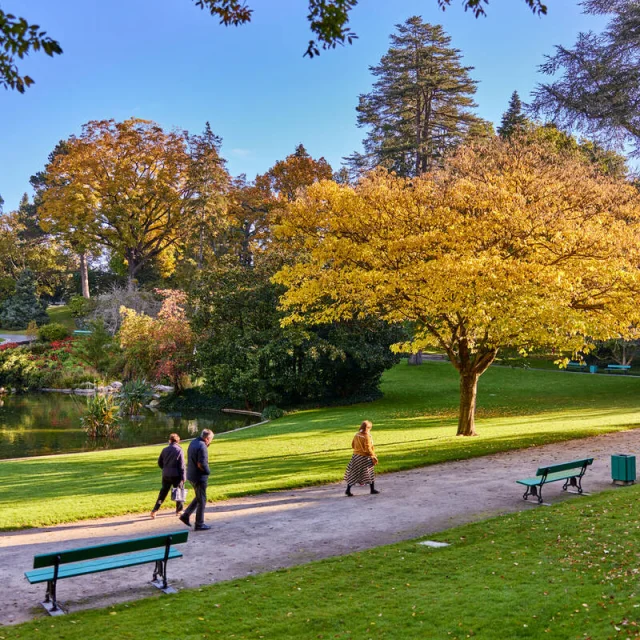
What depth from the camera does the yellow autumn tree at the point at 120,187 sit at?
193ft

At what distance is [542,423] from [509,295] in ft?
31.6

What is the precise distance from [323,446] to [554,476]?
374 inches

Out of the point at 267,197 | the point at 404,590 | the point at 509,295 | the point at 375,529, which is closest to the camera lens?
the point at 404,590

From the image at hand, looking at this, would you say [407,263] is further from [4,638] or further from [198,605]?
[4,638]

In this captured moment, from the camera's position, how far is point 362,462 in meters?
14.7

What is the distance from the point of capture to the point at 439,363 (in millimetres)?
50750

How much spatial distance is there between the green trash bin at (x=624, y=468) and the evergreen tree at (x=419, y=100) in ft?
111

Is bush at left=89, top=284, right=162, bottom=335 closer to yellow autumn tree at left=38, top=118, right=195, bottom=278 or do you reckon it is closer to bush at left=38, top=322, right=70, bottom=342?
bush at left=38, top=322, right=70, bottom=342

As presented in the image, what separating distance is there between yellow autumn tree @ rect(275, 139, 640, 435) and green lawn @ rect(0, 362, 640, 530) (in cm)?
405

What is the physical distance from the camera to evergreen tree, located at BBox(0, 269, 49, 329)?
222 ft

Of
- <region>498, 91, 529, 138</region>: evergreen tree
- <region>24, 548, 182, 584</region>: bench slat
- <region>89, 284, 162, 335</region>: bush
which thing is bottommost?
<region>24, 548, 182, 584</region>: bench slat

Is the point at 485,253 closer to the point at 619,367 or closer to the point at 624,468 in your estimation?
the point at 624,468

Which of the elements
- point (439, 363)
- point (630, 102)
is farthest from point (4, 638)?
point (439, 363)

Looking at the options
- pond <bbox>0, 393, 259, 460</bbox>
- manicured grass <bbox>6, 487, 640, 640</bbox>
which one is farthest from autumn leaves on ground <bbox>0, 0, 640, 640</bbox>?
pond <bbox>0, 393, 259, 460</bbox>
